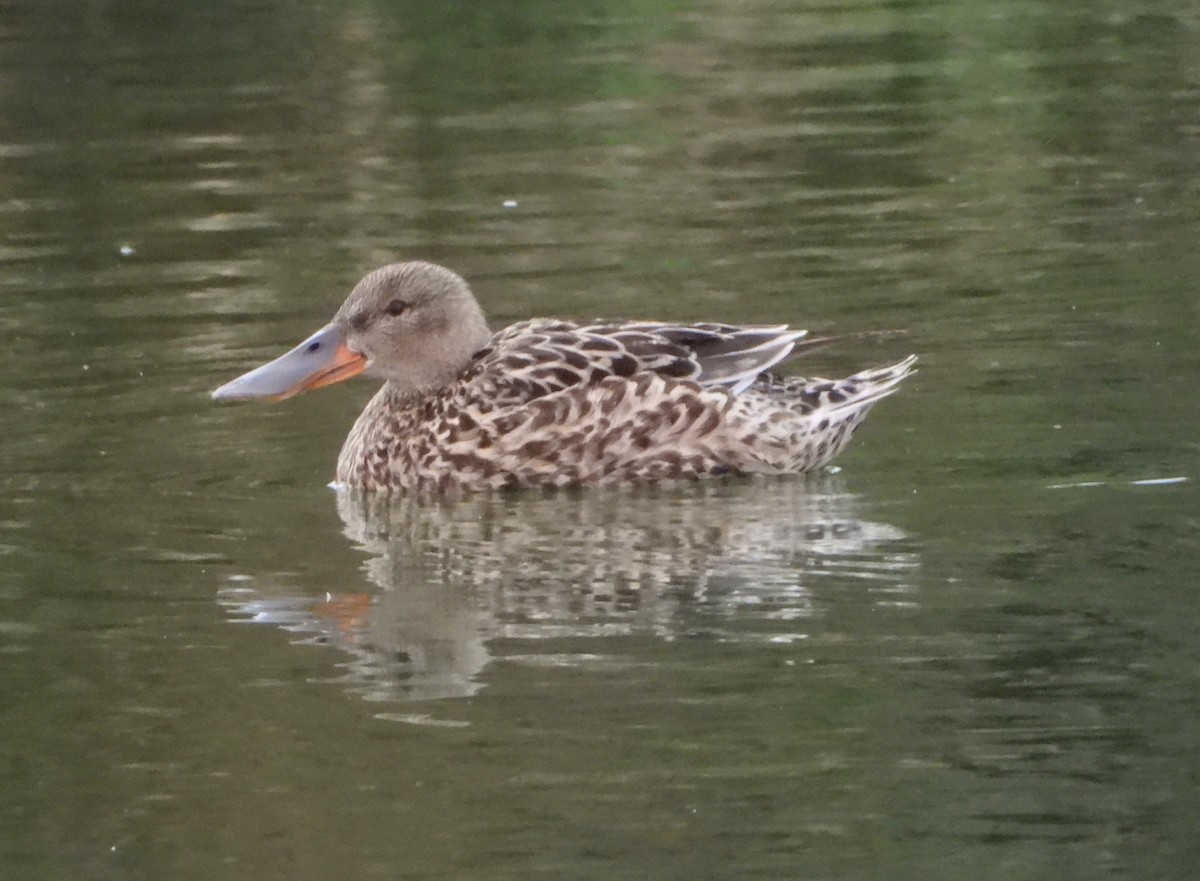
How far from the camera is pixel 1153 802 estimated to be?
590 centimetres

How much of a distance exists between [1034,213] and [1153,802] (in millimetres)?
7636

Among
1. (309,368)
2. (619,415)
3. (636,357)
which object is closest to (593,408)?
(619,415)

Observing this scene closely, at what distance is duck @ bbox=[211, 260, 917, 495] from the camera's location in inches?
363

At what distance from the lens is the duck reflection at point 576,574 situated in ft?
24.0

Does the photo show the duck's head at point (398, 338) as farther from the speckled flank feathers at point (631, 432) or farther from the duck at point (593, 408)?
the speckled flank feathers at point (631, 432)

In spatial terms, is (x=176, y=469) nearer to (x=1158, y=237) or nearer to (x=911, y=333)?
(x=911, y=333)

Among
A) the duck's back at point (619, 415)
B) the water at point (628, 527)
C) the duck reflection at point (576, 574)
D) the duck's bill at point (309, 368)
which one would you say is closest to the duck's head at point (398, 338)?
the duck's bill at point (309, 368)

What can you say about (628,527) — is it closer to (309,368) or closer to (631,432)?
(631,432)

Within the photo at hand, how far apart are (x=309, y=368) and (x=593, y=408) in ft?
3.90

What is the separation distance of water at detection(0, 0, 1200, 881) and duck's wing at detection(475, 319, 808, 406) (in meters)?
0.42

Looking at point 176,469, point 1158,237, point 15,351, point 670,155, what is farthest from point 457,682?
point 670,155

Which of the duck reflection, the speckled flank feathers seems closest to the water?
the duck reflection

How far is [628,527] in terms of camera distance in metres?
8.62

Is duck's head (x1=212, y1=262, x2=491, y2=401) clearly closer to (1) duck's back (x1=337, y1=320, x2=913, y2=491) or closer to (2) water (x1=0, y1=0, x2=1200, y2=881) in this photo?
(1) duck's back (x1=337, y1=320, x2=913, y2=491)
